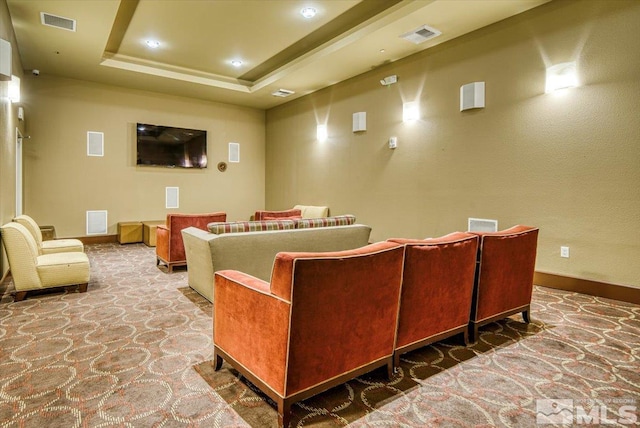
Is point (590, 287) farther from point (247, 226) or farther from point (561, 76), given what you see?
point (247, 226)

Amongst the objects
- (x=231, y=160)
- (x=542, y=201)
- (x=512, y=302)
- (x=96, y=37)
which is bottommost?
(x=512, y=302)

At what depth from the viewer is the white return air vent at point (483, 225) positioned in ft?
15.7

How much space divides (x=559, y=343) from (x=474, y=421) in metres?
1.40

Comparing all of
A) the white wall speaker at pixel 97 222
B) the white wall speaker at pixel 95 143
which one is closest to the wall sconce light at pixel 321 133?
the white wall speaker at pixel 95 143

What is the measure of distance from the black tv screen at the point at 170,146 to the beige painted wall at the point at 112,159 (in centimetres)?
15

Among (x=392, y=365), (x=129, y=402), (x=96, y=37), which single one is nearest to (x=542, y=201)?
(x=392, y=365)

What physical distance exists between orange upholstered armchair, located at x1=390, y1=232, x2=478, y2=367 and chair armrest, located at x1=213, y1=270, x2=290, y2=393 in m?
0.85

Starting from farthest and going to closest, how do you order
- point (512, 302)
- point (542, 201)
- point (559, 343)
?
1. point (542, 201)
2. point (512, 302)
3. point (559, 343)

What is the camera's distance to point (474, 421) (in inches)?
71.5

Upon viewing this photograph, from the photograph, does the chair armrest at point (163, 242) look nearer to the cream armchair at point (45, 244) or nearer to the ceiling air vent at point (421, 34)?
the cream armchair at point (45, 244)

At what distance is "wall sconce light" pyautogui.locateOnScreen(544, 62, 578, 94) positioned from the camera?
4.00 meters

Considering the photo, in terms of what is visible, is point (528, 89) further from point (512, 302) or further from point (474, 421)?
point (474, 421)

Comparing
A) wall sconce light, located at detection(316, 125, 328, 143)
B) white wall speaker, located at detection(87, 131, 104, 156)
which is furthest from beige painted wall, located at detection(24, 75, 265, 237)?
wall sconce light, located at detection(316, 125, 328, 143)

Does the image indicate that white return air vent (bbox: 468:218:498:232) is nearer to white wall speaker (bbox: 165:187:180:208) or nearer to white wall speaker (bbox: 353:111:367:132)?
white wall speaker (bbox: 353:111:367:132)
